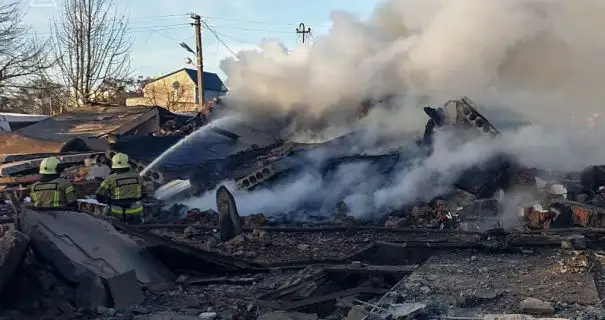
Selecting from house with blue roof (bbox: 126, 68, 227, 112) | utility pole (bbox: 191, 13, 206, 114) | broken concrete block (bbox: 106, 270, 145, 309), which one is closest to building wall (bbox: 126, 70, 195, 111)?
house with blue roof (bbox: 126, 68, 227, 112)

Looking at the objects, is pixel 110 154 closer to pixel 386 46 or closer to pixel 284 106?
pixel 284 106

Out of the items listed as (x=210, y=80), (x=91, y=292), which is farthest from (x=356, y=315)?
(x=210, y=80)

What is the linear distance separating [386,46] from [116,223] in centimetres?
845

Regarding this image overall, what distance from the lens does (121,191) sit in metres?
7.81

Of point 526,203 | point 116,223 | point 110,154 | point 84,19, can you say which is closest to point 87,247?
point 116,223

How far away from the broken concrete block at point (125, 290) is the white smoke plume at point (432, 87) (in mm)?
4931

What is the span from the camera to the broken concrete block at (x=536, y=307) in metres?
4.34

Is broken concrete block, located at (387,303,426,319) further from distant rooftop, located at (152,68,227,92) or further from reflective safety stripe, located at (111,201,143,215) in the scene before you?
distant rooftop, located at (152,68,227,92)

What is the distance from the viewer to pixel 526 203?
948 cm

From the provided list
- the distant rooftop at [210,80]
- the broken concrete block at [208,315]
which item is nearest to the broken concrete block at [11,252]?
the broken concrete block at [208,315]

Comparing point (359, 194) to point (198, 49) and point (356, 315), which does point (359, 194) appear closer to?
point (356, 315)

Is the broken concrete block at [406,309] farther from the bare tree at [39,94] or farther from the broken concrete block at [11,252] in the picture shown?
the bare tree at [39,94]

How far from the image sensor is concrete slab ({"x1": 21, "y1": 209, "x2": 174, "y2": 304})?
5297mm

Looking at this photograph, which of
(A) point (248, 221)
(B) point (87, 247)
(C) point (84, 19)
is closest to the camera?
(B) point (87, 247)
